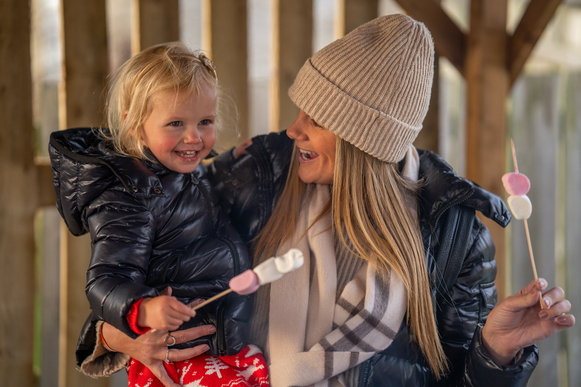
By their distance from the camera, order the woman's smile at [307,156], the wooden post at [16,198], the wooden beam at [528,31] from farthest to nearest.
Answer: the wooden beam at [528,31] < the wooden post at [16,198] < the woman's smile at [307,156]

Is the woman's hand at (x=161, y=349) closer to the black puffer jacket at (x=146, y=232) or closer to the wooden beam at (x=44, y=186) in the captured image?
the black puffer jacket at (x=146, y=232)

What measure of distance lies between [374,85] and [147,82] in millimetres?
627

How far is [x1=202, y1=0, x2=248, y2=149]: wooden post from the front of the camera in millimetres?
2268

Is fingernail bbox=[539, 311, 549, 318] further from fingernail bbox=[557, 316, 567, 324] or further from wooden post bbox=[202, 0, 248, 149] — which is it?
wooden post bbox=[202, 0, 248, 149]

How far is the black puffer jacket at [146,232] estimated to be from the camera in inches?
45.5

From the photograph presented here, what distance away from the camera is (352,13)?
2.45 m

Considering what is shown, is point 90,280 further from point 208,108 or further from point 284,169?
point 284,169

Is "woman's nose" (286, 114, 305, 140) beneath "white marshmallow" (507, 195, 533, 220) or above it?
above

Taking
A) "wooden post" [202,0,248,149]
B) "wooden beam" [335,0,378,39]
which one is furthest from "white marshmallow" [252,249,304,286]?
"wooden beam" [335,0,378,39]

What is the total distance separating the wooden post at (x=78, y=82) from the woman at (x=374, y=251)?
0.75 meters

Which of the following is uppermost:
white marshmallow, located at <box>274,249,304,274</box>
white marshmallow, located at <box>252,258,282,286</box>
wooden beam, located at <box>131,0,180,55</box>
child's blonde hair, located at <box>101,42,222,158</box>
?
wooden beam, located at <box>131,0,180,55</box>

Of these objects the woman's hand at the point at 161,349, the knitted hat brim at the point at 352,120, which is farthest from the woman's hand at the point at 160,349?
the knitted hat brim at the point at 352,120

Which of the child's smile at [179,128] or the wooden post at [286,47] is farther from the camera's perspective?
the wooden post at [286,47]

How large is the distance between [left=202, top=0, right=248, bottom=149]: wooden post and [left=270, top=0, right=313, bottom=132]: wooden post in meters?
0.15
